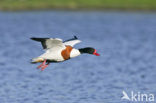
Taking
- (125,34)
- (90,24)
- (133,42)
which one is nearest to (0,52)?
(133,42)

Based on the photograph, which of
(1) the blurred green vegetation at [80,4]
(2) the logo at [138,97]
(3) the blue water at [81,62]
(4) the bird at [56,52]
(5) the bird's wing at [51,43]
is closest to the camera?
(5) the bird's wing at [51,43]

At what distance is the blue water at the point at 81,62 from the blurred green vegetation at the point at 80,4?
8.55 ft

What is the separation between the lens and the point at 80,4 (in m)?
51.3

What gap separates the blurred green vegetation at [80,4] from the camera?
49719 mm

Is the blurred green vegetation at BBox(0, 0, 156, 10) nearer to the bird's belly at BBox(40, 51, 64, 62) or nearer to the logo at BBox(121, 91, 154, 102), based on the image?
the logo at BBox(121, 91, 154, 102)

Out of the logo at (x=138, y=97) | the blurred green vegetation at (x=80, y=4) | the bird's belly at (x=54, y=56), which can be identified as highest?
the blurred green vegetation at (x=80, y=4)

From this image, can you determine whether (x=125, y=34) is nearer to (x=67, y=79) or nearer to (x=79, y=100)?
(x=67, y=79)

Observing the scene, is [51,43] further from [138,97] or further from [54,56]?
[138,97]

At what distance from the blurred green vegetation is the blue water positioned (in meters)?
2.60

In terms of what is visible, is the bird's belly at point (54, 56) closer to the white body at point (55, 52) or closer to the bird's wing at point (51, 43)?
the white body at point (55, 52)

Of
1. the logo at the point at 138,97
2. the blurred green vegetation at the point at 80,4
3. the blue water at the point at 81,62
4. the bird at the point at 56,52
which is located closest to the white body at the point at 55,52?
the bird at the point at 56,52

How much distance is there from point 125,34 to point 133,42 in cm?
469

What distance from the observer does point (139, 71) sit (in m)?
21.8

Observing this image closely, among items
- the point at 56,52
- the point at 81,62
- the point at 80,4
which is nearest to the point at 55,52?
the point at 56,52
